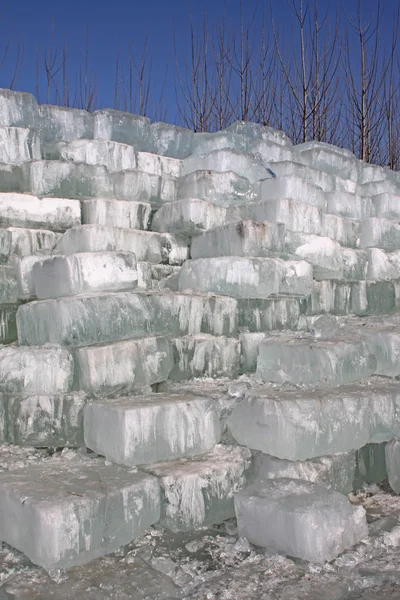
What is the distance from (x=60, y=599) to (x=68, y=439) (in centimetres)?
95

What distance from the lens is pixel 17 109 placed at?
453cm

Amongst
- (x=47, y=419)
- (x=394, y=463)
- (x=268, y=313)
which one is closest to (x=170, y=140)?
(x=268, y=313)

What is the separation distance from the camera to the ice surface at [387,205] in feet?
16.8

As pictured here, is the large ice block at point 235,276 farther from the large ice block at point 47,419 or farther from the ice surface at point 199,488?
the ice surface at point 199,488

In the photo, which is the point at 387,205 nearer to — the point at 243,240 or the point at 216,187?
the point at 216,187

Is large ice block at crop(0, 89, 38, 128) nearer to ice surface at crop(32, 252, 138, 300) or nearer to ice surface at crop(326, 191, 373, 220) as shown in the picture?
ice surface at crop(32, 252, 138, 300)

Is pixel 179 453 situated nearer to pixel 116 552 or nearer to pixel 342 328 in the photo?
pixel 116 552

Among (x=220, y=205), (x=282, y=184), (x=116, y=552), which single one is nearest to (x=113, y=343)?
(x=116, y=552)

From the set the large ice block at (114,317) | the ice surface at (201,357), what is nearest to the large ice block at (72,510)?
the large ice block at (114,317)

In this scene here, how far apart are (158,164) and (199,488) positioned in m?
3.21

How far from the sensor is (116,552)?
1984mm

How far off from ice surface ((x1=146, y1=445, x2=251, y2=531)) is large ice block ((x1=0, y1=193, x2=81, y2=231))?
2048mm

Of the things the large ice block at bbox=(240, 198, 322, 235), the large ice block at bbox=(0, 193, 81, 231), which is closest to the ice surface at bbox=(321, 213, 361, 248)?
the large ice block at bbox=(240, 198, 322, 235)

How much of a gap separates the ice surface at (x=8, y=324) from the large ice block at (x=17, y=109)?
1.97 meters
